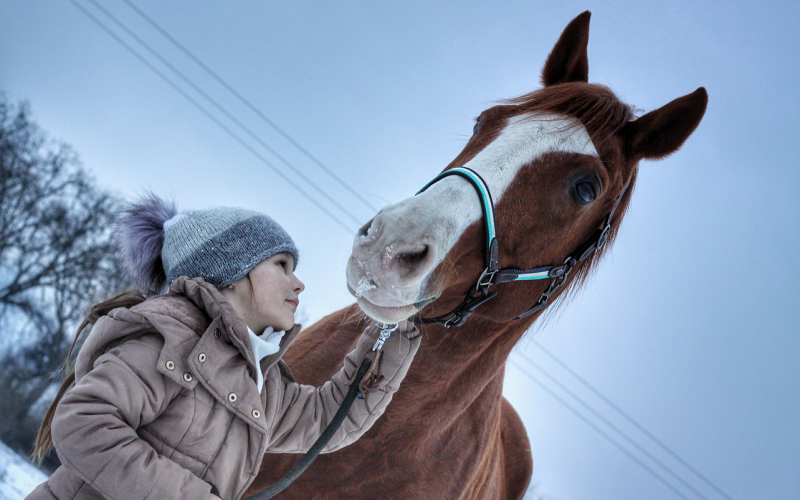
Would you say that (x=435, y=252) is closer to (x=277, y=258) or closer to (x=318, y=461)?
(x=277, y=258)

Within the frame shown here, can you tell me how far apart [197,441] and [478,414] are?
109 cm

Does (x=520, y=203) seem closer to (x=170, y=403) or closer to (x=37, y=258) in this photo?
(x=170, y=403)

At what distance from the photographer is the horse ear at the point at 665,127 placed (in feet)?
5.16

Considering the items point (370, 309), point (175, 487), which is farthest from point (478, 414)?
point (175, 487)

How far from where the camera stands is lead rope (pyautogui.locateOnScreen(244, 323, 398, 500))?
139 centimetres

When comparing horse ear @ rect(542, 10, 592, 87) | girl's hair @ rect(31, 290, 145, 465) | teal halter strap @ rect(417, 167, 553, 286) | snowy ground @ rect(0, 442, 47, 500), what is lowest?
snowy ground @ rect(0, 442, 47, 500)

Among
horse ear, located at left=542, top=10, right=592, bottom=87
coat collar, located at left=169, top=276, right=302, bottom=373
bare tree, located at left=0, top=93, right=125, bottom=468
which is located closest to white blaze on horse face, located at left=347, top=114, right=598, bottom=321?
coat collar, located at left=169, top=276, right=302, bottom=373

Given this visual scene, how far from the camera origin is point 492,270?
4.58ft

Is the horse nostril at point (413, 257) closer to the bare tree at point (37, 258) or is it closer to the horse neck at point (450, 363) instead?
the horse neck at point (450, 363)

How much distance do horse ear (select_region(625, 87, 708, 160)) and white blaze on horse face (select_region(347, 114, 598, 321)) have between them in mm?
271

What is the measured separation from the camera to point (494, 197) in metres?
1.34

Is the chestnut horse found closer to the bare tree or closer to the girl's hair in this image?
the girl's hair

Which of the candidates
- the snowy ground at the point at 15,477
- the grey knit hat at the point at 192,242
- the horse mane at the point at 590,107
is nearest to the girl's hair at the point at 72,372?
the grey knit hat at the point at 192,242

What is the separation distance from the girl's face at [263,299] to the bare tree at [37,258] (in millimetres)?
5980
